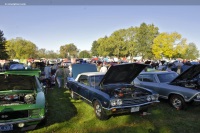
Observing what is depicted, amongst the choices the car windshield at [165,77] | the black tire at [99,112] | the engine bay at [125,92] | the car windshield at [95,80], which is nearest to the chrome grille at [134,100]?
the engine bay at [125,92]

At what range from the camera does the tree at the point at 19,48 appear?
2916 inches

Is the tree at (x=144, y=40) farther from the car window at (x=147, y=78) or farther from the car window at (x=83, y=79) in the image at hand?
the car window at (x=83, y=79)

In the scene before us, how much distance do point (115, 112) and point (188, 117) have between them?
2739 millimetres

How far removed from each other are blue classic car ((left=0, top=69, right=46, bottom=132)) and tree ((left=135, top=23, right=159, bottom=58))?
65091 mm

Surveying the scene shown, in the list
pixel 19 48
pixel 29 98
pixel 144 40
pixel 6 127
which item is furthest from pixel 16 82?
pixel 19 48

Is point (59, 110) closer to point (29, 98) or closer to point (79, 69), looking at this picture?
point (29, 98)

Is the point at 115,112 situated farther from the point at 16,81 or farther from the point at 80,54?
the point at 80,54

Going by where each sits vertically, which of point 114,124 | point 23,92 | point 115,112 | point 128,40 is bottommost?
point 114,124

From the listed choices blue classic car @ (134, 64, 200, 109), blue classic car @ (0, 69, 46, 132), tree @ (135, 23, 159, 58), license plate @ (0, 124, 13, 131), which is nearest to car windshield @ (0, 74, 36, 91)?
blue classic car @ (0, 69, 46, 132)

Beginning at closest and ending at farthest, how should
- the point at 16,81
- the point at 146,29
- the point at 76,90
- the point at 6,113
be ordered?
1. the point at 6,113
2. the point at 16,81
3. the point at 76,90
4. the point at 146,29

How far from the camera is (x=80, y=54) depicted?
115812 mm

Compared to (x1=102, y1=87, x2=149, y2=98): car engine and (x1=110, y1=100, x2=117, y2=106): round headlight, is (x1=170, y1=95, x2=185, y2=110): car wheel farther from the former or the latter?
(x1=110, y1=100, x2=117, y2=106): round headlight

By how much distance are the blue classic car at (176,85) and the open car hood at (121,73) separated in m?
1.68

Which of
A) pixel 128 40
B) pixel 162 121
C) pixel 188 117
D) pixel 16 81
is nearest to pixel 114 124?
pixel 162 121
